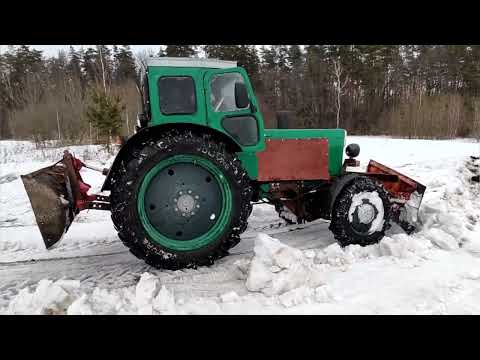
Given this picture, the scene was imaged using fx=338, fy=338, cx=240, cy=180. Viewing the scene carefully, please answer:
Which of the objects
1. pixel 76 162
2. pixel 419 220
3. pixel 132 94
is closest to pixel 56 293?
pixel 76 162

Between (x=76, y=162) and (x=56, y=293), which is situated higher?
(x=76, y=162)

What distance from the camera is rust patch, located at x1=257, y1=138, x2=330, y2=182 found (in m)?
4.23

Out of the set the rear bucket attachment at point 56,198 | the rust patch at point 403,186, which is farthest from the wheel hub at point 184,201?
the rust patch at point 403,186

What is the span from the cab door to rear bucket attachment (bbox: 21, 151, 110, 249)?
5.23 ft

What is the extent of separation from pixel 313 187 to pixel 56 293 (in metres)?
3.19

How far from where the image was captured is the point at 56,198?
11.4 ft

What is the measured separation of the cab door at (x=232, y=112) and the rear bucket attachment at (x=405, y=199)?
175 cm

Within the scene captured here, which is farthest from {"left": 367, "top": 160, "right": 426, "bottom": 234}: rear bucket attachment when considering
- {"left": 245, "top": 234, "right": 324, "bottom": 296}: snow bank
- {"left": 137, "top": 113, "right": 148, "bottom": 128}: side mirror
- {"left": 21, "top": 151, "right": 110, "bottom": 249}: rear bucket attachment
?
{"left": 21, "top": 151, "right": 110, "bottom": 249}: rear bucket attachment

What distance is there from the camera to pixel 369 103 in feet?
113

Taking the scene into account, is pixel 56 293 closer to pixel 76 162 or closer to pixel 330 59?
pixel 76 162

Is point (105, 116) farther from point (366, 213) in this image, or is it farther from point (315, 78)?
point (315, 78)

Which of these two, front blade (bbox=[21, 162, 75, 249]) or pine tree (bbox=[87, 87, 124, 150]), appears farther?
pine tree (bbox=[87, 87, 124, 150])

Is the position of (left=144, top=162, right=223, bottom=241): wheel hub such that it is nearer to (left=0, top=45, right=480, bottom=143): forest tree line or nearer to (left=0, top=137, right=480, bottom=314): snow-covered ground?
(left=0, top=137, right=480, bottom=314): snow-covered ground

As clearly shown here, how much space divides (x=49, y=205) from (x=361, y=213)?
3.40m
